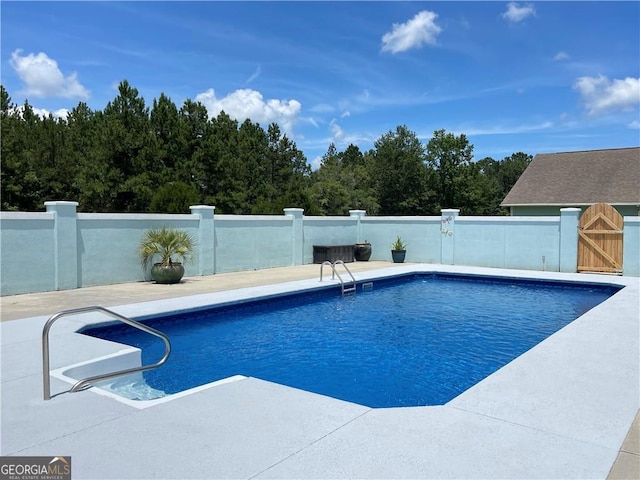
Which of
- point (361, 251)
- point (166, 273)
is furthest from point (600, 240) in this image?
point (166, 273)

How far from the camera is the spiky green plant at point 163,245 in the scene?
13.2 m

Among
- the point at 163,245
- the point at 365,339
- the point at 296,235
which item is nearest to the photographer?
the point at 365,339

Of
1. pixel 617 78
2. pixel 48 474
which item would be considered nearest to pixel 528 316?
pixel 48 474

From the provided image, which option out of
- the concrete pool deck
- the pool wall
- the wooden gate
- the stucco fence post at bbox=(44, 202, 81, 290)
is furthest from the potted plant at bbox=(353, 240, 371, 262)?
the concrete pool deck

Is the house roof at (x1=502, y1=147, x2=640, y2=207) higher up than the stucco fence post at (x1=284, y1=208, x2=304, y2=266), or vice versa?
the house roof at (x1=502, y1=147, x2=640, y2=207)

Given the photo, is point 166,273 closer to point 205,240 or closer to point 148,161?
point 205,240

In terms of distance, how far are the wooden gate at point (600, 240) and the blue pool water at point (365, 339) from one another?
228cm

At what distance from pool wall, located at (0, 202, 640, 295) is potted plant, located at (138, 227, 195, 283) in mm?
242

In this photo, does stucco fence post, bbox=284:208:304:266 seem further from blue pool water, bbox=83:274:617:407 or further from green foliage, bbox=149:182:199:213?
blue pool water, bbox=83:274:617:407

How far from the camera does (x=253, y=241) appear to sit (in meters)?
16.6

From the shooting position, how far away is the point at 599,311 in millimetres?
9516

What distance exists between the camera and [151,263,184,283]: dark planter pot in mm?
13008

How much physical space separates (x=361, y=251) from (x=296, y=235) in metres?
3.04

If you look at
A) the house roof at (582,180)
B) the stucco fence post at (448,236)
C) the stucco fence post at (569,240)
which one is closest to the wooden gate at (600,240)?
the stucco fence post at (569,240)
